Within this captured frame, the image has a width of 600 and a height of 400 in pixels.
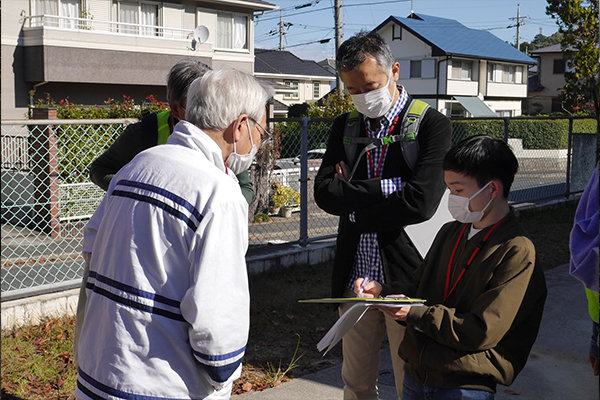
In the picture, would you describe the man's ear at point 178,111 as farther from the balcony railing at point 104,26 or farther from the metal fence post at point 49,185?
the balcony railing at point 104,26

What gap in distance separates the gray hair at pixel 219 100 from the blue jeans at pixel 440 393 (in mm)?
1259

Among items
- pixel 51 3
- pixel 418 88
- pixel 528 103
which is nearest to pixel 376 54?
pixel 51 3

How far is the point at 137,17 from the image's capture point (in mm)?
25125

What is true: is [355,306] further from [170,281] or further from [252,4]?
[252,4]

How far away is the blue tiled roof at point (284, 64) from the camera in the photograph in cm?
4612

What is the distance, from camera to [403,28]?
4478 cm

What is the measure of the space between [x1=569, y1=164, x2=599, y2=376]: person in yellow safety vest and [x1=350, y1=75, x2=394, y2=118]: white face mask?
1156 millimetres

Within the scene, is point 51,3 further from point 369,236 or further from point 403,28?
point 403,28

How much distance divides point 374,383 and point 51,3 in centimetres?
2287

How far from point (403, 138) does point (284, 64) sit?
45746 mm

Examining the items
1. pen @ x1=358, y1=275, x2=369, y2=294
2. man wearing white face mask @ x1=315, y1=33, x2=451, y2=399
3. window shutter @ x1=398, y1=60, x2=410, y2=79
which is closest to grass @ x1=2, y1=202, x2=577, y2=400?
man wearing white face mask @ x1=315, y1=33, x2=451, y2=399

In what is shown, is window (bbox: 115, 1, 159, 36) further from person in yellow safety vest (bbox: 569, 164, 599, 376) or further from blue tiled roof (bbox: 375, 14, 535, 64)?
person in yellow safety vest (bbox: 569, 164, 599, 376)

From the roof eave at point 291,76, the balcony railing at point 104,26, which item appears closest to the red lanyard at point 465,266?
the balcony railing at point 104,26

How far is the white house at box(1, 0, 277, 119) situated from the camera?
851 inches
